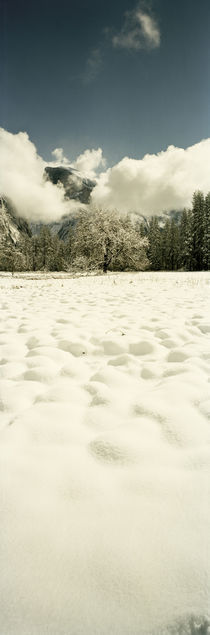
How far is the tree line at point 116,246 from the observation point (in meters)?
21.6

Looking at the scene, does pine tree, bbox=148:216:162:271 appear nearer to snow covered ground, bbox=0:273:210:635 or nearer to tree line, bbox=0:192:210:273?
tree line, bbox=0:192:210:273

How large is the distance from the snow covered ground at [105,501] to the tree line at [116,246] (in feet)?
62.6

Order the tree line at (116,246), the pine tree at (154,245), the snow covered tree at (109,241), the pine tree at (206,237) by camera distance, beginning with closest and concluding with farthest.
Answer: the snow covered tree at (109,241)
the tree line at (116,246)
the pine tree at (206,237)
the pine tree at (154,245)

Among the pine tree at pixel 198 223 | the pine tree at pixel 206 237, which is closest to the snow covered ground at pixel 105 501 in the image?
the pine tree at pixel 206 237

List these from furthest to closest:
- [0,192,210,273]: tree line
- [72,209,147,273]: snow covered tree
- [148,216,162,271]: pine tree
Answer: [148,216,162,271]: pine tree < [0,192,210,273]: tree line < [72,209,147,273]: snow covered tree

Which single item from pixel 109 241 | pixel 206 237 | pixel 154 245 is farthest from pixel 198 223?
pixel 109 241

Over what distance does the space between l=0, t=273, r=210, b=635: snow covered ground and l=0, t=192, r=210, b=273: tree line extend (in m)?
19.1

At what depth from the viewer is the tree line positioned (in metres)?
21.6

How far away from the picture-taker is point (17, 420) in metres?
1.39

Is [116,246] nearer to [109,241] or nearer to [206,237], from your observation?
[109,241]

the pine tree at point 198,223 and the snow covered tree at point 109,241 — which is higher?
the pine tree at point 198,223

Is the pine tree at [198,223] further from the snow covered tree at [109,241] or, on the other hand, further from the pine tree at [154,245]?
the snow covered tree at [109,241]

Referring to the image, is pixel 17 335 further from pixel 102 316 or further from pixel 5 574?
pixel 5 574

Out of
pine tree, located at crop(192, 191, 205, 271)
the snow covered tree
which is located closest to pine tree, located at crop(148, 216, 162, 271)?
pine tree, located at crop(192, 191, 205, 271)
